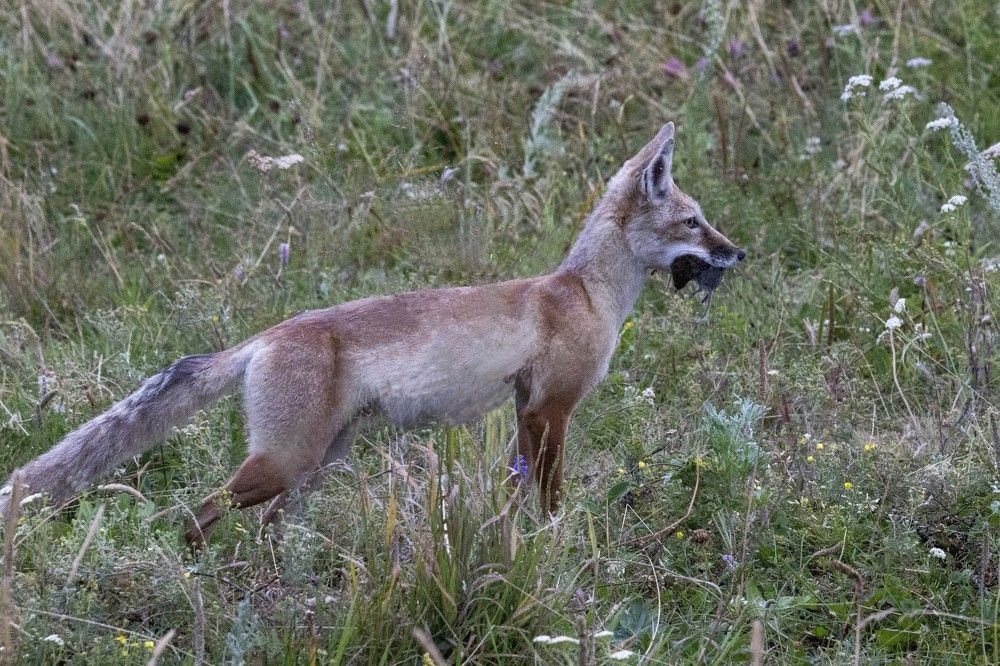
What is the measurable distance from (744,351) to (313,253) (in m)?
2.22

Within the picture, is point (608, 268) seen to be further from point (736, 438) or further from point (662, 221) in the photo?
point (736, 438)

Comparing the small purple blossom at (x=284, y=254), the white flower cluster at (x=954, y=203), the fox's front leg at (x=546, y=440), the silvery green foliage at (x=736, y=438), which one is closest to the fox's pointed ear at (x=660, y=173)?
the fox's front leg at (x=546, y=440)

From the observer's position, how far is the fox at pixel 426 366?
4.63 m

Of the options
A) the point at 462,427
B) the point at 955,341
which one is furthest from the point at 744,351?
the point at 462,427

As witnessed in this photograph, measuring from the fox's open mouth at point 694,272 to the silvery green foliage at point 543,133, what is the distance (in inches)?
78.8

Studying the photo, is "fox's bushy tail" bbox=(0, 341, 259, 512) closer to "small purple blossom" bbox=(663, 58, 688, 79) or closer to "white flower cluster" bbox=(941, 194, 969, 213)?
"white flower cluster" bbox=(941, 194, 969, 213)

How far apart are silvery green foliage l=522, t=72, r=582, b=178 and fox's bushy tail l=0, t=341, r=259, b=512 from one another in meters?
3.14

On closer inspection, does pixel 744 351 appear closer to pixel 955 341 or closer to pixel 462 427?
pixel 955 341

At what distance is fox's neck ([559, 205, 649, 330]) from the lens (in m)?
5.51

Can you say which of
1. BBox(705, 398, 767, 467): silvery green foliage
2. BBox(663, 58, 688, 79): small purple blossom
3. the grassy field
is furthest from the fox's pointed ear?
BBox(663, 58, 688, 79): small purple blossom

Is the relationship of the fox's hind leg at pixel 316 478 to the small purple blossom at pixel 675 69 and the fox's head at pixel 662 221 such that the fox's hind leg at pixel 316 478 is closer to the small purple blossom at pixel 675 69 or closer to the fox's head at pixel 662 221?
the fox's head at pixel 662 221

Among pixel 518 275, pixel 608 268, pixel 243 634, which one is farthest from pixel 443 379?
pixel 518 275

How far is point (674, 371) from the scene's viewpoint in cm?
622

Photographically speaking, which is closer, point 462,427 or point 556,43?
point 462,427
